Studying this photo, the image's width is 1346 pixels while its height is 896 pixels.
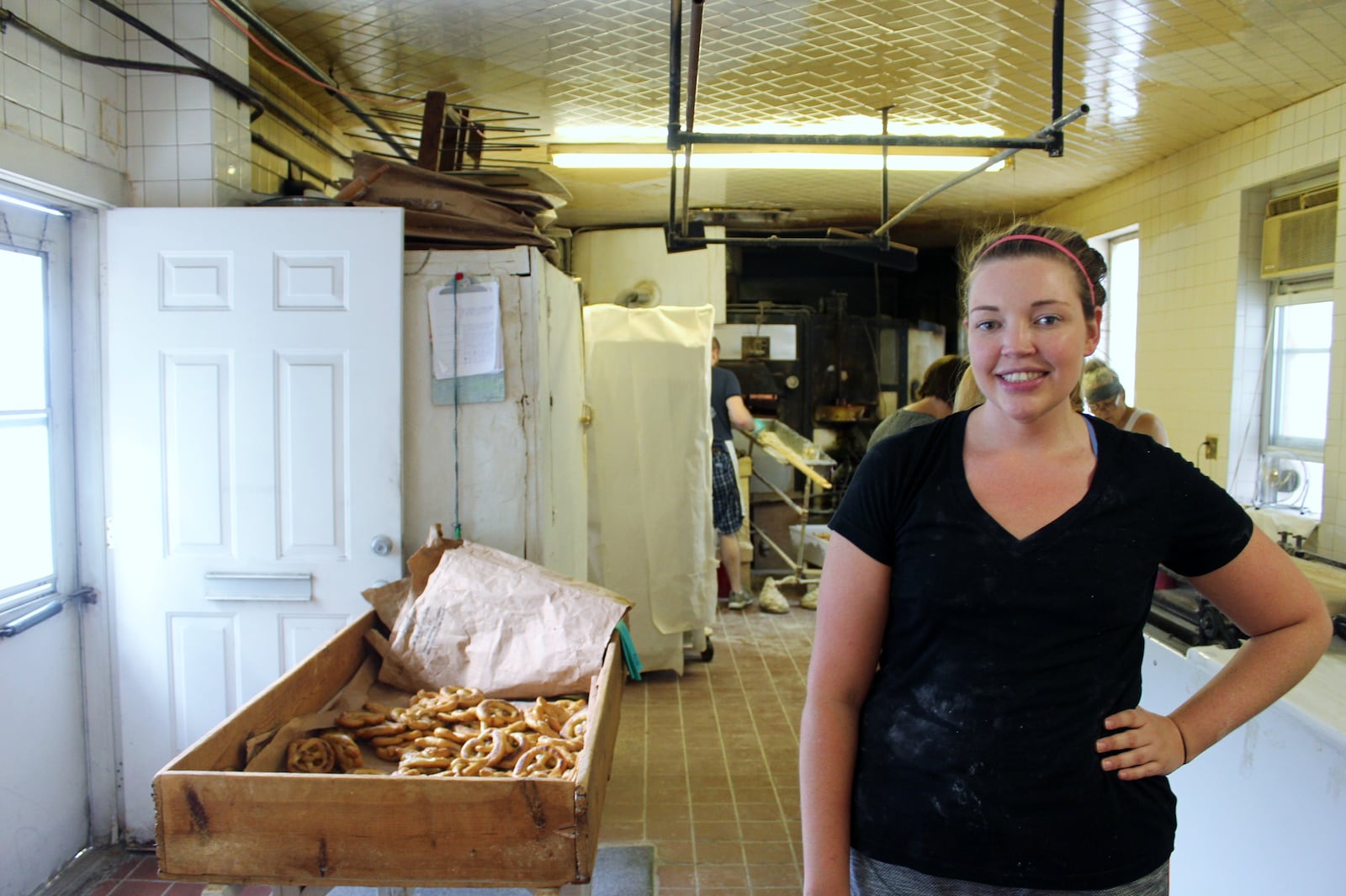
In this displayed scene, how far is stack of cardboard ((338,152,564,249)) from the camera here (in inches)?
123

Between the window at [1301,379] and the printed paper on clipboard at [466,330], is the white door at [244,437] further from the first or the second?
the window at [1301,379]

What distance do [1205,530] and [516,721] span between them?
164 centimetres

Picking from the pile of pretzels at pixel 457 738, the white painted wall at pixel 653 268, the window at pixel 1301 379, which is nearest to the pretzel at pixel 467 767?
the pile of pretzels at pixel 457 738

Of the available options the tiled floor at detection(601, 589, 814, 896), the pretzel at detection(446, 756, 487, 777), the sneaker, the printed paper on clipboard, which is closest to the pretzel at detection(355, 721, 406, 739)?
the pretzel at detection(446, 756, 487, 777)

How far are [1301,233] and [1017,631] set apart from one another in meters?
4.47

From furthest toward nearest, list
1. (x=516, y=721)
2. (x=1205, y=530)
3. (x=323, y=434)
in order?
1. (x=323, y=434)
2. (x=516, y=721)
3. (x=1205, y=530)

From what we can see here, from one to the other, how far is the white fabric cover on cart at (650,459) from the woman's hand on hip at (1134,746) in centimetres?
346

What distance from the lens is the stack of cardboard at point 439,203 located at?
10.2 ft

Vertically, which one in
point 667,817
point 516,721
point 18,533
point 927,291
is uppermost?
point 927,291

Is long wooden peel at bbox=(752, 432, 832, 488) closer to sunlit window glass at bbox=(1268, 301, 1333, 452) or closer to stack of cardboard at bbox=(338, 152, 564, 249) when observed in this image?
sunlit window glass at bbox=(1268, 301, 1333, 452)

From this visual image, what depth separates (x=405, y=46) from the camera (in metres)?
3.81

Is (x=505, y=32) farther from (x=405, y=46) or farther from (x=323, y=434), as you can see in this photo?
(x=323, y=434)

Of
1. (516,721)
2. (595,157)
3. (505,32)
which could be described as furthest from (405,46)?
(516,721)

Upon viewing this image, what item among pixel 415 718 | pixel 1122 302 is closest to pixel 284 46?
pixel 415 718
